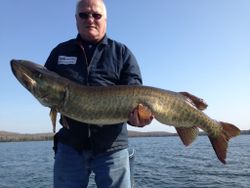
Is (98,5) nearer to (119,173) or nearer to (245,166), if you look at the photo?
(119,173)

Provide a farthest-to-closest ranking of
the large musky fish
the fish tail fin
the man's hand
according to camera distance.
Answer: the fish tail fin → the large musky fish → the man's hand

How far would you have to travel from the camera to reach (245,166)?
975 inches

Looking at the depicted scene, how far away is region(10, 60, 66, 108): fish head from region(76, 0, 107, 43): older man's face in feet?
2.43

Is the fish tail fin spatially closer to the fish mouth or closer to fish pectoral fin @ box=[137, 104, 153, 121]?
fish pectoral fin @ box=[137, 104, 153, 121]

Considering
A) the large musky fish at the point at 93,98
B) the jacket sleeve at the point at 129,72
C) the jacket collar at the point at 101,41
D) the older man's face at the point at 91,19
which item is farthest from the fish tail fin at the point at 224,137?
the older man's face at the point at 91,19

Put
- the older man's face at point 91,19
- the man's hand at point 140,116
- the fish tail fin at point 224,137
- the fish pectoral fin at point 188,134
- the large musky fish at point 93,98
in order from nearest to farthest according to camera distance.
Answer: the man's hand at point 140,116, the large musky fish at point 93,98, the older man's face at point 91,19, the fish tail fin at point 224,137, the fish pectoral fin at point 188,134

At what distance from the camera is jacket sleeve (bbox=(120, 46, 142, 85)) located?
521 centimetres

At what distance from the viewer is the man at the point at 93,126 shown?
4.92 meters

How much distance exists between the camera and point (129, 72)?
5.21 meters

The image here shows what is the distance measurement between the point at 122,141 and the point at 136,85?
2.54 feet

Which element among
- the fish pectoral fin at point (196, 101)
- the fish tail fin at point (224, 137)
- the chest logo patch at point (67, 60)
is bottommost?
the fish tail fin at point (224, 137)

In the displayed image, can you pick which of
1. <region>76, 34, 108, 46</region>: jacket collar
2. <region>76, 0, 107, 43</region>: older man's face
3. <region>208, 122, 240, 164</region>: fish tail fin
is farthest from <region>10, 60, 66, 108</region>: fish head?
<region>208, 122, 240, 164</region>: fish tail fin

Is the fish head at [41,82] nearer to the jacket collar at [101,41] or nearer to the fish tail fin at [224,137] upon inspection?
the jacket collar at [101,41]

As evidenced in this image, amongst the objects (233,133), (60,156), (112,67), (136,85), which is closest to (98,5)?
(112,67)
